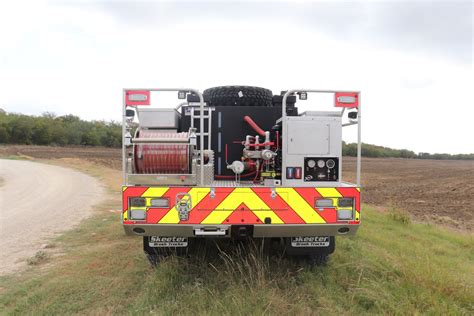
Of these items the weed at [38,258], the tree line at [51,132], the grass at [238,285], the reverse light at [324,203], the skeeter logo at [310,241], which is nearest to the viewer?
the grass at [238,285]

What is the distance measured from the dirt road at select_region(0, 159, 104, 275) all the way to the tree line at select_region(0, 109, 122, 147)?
156 feet

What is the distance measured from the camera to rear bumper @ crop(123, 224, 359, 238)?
3955 mm

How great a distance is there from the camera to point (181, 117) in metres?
5.15

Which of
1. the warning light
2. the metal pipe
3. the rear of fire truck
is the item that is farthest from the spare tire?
the warning light

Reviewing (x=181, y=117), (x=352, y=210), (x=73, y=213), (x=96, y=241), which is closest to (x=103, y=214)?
(x=73, y=213)

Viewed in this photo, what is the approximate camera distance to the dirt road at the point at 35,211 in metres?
6.93

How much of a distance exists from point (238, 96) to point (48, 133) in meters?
71.2

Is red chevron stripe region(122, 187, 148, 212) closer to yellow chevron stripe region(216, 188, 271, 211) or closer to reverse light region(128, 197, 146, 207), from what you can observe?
reverse light region(128, 197, 146, 207)

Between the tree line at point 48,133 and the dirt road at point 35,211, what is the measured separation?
4748 cm

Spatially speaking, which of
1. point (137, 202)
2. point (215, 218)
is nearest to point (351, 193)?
point (215, 218)

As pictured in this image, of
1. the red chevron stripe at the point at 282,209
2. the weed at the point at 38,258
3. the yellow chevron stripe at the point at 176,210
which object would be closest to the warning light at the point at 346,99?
the red chevron stripe at the point at 282,209

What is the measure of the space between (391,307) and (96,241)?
555cm

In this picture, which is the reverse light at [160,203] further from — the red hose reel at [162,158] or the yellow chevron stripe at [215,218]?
the yellow chevron stripe at [215,218]

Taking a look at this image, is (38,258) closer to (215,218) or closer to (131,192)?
(131,192)
